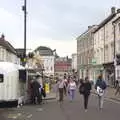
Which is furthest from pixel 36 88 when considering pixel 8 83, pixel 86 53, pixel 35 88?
pixel 86 53

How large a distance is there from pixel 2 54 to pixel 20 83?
42750 millimetres

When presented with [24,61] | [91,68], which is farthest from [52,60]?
[24,61]

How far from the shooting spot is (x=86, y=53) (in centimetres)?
9712

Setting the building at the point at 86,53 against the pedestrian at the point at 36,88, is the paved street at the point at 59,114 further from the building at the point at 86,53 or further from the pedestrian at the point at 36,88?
the building at the point at 86,53

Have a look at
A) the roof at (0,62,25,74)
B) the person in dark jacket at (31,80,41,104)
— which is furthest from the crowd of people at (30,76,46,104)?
Answer: the roof at (0,62,25,74)

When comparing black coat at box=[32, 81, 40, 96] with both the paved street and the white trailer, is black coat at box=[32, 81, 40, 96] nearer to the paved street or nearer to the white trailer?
the white trailer

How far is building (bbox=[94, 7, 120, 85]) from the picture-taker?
69188 mm

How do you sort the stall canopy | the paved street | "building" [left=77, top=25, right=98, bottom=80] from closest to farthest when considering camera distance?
the paved street → the stall canopy → "building" [left=77, top=25, right=98, bottom=80]

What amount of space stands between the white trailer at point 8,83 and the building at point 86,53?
56452 millimetres

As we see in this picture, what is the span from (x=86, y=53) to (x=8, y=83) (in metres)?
70.1

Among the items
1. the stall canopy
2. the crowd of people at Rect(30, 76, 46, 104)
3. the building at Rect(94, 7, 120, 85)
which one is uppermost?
the building at Rect(94, 7, 120, 85)

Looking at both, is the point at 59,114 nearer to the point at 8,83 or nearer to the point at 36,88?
the point at 8,83

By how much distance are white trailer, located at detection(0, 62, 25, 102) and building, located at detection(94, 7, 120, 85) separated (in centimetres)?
3868

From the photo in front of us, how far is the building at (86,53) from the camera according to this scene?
299 ft
